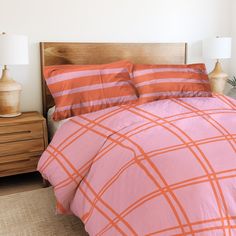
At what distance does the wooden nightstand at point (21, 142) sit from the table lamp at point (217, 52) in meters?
1.89

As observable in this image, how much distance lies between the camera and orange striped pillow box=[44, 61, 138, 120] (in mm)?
2441

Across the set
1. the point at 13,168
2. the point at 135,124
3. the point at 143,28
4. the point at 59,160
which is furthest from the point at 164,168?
the point at 143,28

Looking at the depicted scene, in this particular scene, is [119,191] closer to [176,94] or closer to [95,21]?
[176,94]

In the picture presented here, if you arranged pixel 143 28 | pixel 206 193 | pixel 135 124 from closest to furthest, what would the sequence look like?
1. pixel 206 193
2. pixel 135 124
3. pixel 143 28

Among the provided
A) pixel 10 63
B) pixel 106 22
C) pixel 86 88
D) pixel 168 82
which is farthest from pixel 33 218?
pixel 106 22

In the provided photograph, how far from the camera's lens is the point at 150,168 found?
1.49 m

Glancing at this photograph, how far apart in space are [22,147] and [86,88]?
691 millimetres

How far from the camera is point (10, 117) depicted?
8.64ft

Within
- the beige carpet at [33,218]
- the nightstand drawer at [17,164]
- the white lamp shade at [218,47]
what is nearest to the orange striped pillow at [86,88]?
the nightstand drawer at [17,164]

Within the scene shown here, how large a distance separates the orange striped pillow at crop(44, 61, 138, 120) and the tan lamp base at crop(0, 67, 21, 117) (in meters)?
0.31

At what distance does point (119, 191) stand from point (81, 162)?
1.40 feet

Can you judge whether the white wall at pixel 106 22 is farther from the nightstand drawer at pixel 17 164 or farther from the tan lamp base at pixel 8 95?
the nightstand drawer at pixel 17 164

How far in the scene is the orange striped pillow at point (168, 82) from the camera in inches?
102

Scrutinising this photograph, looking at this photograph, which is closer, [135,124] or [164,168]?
[164,168]
